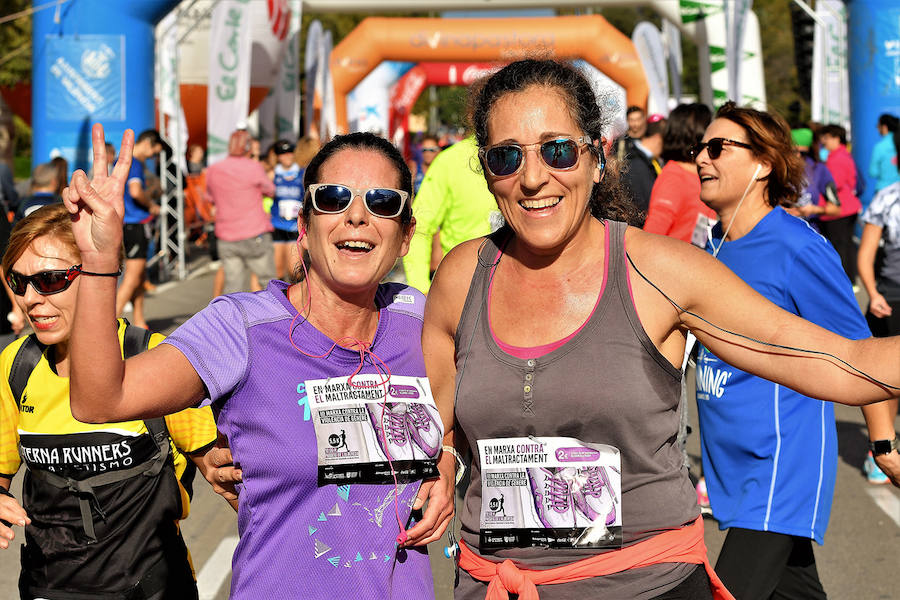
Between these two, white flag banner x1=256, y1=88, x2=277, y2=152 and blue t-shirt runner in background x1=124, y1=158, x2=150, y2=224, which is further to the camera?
white flag banner x1=256, y1=88, x2=277, y2=152

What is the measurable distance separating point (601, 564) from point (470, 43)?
23.9m

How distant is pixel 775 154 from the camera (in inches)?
149

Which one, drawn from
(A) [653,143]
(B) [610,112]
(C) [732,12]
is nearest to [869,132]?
(C) [732,12]

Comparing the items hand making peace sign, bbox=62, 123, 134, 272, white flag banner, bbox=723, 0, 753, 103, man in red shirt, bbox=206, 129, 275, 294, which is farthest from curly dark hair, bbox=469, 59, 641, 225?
white flag banner, bbox=723, 0, 753, 103

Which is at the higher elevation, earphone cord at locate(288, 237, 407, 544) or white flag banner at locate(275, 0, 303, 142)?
white flag banner at locate(275, 0, 303, 142)

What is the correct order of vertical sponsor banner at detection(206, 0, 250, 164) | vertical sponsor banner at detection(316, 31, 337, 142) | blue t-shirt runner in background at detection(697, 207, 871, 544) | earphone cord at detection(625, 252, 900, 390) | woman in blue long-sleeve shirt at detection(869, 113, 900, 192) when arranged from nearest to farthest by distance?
earphone cord at detection(625, 252, 900, 390)
blue t-shirt runner in background at detection(697, 207, 871, 544)
woman in blue long-sleeve shirt at detection(869, 113, 900, 192)
vertical sponsor banner at detection(206, 0, 250, 164)
vertical sponsor banner at detection(316, 31, 337, 142)

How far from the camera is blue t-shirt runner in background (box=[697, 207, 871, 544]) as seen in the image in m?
3.32

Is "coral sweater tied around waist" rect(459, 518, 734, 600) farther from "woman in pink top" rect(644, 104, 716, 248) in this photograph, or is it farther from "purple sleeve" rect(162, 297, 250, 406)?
"woman in pink top" rect(644, 104, 716, 248)

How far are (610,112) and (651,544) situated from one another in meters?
1.00

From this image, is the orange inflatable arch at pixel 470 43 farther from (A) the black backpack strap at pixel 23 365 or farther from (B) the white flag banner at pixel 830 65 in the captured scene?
(A) the black backpack strap at pixel 23 365

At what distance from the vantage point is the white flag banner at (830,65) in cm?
2097

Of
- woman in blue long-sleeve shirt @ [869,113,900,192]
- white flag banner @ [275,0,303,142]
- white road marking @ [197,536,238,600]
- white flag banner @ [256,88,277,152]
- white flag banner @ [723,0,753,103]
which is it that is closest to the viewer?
white road marking @ [197,536,238,600]

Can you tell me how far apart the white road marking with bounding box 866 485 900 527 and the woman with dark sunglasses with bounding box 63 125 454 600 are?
3.98 m

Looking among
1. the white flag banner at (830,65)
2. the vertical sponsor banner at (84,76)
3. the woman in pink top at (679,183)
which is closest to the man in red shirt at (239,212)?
the vertical sponsor banner at (84,76)
